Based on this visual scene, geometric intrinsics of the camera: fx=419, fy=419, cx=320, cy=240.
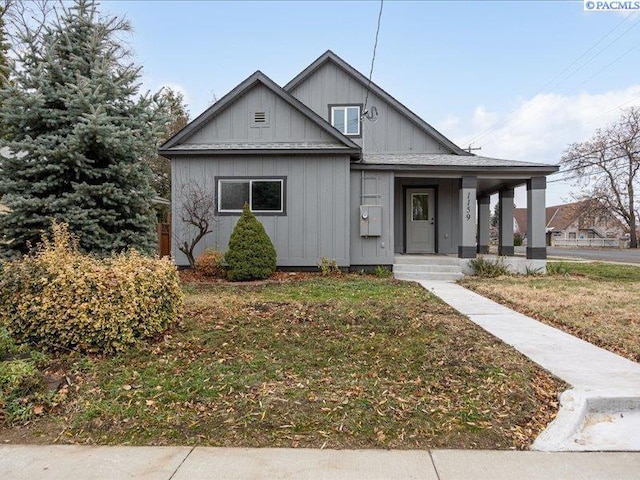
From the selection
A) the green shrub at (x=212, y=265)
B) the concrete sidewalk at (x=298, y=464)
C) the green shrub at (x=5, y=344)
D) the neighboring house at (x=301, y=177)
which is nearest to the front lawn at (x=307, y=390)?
the concrete sidewalk at (x=298, y=464)

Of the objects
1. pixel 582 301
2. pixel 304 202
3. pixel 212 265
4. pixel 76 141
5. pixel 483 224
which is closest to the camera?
pixel 76 141

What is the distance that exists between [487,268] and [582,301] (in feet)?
11.6

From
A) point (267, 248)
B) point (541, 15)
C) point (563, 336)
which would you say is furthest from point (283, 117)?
point (563, 336)

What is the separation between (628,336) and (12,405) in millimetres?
6650

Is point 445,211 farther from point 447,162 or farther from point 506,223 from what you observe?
point 506,223

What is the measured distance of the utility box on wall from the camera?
36.6 feet

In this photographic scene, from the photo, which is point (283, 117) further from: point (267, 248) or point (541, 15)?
point (541, 15)

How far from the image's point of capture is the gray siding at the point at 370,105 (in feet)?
46.5

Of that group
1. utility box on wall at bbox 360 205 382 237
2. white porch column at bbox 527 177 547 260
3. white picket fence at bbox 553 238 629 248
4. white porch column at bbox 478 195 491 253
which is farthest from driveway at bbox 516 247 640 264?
white picket fence at bbox 553 238 629 248

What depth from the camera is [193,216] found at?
10.6 m

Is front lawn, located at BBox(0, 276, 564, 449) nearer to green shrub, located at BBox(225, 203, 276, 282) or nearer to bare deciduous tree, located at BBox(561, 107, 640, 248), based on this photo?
green shrub, located at BBox(225, 203, 276, 282)

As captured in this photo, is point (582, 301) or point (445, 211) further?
point (445, 211)

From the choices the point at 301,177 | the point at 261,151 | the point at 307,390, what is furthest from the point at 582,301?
the point at 261,151

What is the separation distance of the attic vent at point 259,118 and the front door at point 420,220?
16.9ft
